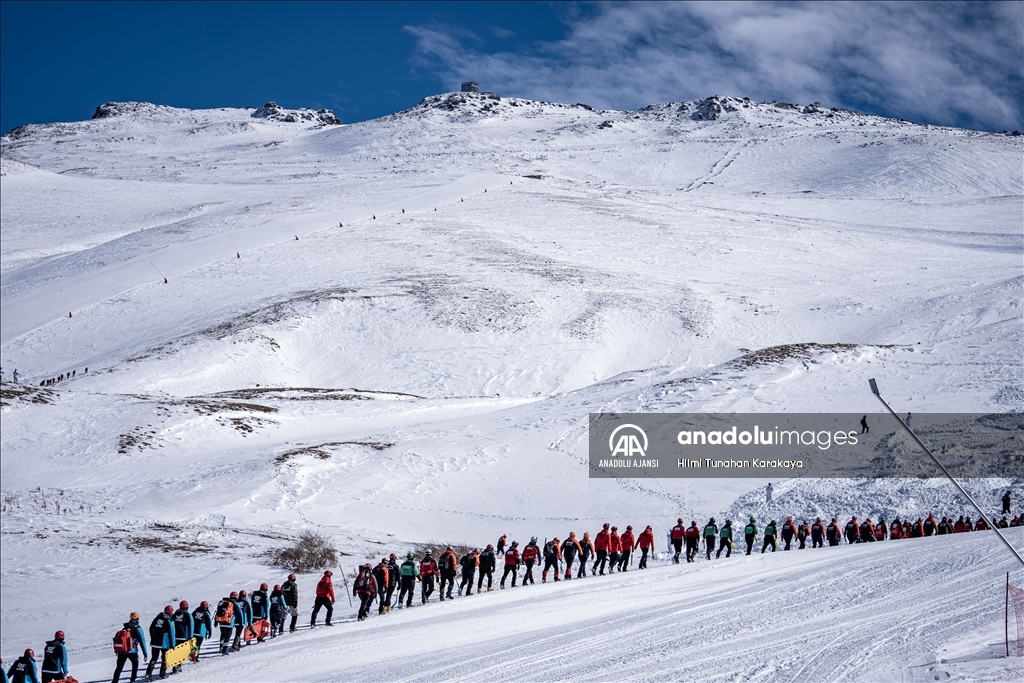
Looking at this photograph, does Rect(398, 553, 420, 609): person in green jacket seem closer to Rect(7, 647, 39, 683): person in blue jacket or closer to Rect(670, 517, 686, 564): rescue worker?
Rect(670, 517, 686, 564): rescue worker

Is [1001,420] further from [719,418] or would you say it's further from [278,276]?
[278,276]

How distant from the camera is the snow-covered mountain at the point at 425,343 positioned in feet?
86.9

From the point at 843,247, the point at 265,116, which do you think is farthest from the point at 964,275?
the point at 265,116

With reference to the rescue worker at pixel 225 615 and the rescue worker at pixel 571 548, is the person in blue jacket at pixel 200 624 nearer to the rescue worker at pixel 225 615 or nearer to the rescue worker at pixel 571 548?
the rescue worker at pixel 225 615

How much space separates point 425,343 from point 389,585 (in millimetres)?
31157

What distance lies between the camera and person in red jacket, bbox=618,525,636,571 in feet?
71.1

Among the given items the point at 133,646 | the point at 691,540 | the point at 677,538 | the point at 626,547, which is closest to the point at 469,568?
the point at 626,547

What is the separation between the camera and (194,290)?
2222 inches

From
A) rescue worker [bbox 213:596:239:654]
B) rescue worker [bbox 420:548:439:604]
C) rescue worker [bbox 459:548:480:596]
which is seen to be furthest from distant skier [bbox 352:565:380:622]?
rescue worker [bbox 213:596:239:654]

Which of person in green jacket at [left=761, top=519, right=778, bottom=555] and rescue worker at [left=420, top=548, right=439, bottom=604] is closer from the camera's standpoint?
rescue worker at [left=420, top=548, right=439, bottom=604]

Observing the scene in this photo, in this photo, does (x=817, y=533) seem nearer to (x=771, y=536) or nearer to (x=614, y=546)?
(x=771, y=536)

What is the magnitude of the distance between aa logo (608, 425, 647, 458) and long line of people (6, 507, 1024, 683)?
5888mm

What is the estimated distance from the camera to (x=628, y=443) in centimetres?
3231

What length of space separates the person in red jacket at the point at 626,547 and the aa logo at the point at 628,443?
954 centimetres
